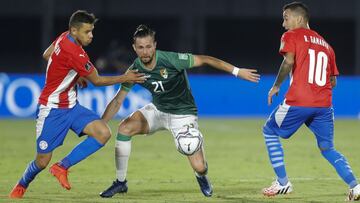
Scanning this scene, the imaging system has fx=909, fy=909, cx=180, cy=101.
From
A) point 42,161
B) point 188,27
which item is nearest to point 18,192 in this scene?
point 42,161

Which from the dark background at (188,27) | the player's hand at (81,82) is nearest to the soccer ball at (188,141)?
the player's hand at (81,82)

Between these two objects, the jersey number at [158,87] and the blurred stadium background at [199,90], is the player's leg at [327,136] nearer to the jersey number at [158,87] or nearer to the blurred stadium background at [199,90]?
the blurred stadium background at [199,90]

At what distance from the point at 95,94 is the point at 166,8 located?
31.4ft

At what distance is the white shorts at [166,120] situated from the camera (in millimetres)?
10047

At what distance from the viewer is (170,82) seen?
9883 millimetres

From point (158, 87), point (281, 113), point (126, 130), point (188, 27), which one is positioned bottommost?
point (188, 27)

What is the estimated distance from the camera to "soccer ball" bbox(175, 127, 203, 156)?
9.73 m

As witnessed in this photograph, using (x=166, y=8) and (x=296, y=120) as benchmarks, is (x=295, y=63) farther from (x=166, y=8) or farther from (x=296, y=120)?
(x=166, y=8)

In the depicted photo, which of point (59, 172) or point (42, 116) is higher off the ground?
point (42, 116)

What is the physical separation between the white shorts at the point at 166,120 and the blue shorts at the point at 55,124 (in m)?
0.76

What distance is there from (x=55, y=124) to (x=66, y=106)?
0.23 m

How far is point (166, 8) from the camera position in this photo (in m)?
30.3

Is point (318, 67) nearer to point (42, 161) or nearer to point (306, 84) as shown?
point (306, 84)

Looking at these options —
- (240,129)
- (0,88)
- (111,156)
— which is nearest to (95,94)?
(0,88)
